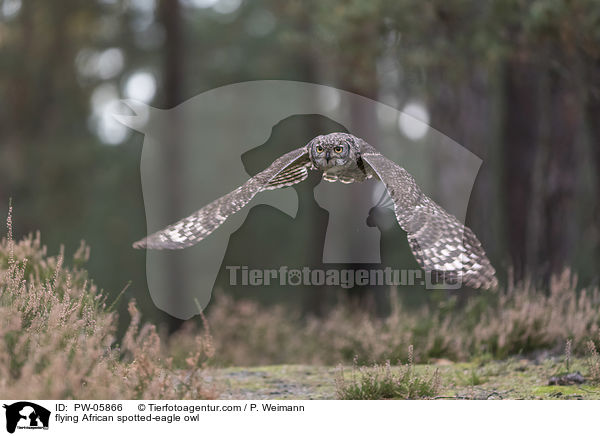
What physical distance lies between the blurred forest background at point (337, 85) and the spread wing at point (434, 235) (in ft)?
10.4

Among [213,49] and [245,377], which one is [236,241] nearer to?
[213,49]

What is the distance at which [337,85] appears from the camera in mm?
19078

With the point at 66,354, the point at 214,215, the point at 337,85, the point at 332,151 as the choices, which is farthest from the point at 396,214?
the point at 337,85

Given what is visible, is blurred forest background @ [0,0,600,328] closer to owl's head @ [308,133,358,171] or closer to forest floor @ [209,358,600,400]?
forest floor @ [209,358,600,400]

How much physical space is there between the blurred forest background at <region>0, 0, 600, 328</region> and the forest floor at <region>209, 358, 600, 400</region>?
2.28 meters

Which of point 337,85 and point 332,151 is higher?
point 337,85

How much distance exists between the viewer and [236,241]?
2780 centimetres

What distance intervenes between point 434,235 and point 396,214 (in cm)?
47

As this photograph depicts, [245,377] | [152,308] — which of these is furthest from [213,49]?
[245,377]

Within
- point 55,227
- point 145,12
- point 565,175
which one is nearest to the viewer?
point 565,175

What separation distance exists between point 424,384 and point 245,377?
240 centimetres

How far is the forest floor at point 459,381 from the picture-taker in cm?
624

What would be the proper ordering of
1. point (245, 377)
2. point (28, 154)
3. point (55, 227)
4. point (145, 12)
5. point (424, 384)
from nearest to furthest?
point (424, 384)
point (245, 377)
point (28, 154)
point (145, 12)
point (55, 227)

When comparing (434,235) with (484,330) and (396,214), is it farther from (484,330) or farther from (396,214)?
(484,330)
